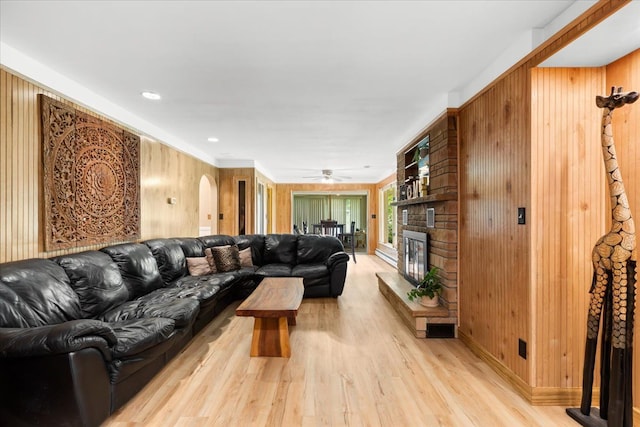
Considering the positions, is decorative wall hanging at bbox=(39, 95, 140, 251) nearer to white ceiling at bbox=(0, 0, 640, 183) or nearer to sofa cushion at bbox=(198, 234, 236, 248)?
white ceiling at bbox=(0, 0, 640, 183)

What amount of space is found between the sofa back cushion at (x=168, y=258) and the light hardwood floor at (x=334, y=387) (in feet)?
3.26

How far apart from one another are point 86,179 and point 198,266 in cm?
184

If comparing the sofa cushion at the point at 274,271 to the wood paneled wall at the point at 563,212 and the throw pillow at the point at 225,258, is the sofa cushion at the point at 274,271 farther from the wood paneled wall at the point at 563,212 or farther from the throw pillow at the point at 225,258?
the wood paneled wall at the point at 563,212

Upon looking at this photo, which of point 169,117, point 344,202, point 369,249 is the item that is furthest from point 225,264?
point 344,202

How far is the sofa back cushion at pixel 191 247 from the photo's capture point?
4586mm

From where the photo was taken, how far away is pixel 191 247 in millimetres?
4703

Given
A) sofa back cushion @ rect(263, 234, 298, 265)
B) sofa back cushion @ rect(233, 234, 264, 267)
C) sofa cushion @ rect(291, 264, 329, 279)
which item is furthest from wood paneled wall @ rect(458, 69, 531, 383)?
sofa back cushion @ rect(233, 234, 264, 267)

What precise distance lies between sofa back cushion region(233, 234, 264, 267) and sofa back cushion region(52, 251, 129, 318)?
2.53 m

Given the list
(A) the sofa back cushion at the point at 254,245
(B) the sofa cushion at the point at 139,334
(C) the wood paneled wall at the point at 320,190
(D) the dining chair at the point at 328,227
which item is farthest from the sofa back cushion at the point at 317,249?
(C) the wood paneled wall at the point at 320,190

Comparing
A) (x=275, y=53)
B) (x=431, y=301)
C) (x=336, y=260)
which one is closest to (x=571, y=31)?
(x=275, y=53)

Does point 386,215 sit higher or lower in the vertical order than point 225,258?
higher

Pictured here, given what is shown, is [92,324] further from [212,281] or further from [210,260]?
[210,260]

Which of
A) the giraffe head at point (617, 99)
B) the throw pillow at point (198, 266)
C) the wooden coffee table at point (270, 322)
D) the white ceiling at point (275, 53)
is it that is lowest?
the wooden coffee table at point (270, 322)

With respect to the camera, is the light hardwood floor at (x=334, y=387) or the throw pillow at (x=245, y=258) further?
the throw pillow at (x=245, y=258)
